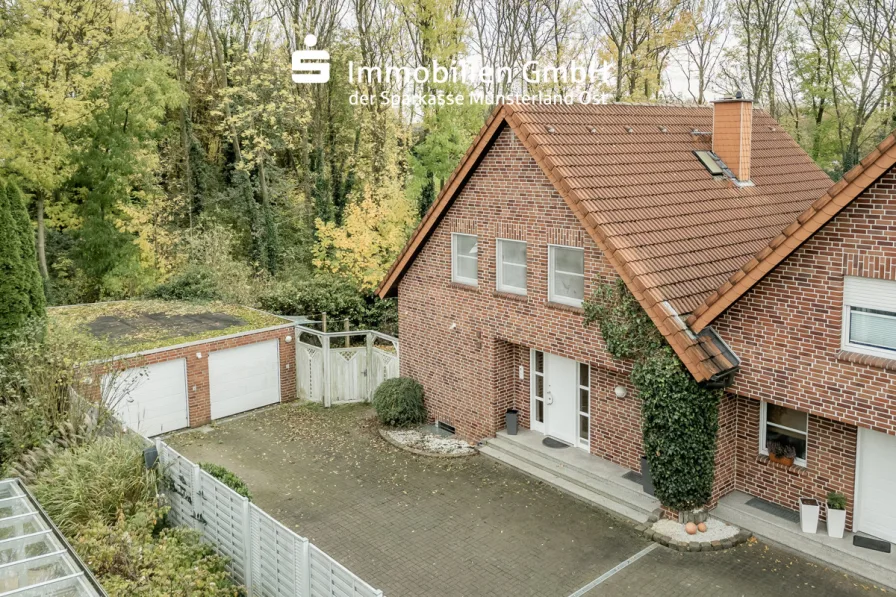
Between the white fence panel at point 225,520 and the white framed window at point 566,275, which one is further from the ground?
the white framed window at point 566,275

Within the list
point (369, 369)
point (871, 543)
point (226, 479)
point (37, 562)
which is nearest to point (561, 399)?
point (369, 369)

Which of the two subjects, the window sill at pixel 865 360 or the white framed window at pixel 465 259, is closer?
the window sill at pixel 865 360

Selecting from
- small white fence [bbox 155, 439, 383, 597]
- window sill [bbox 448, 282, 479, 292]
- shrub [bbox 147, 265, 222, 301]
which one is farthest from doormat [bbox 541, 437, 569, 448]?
shrub [bbox 147, 265, 222, 301]

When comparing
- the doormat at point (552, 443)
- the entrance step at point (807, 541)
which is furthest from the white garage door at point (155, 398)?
the entrance step at point (807, 541)

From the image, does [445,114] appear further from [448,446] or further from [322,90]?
[448,446]

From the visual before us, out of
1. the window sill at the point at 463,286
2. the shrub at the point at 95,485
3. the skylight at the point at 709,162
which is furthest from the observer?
the skylight at the point at 709,162

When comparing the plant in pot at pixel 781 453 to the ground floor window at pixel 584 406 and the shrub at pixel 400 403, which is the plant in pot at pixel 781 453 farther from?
the shrub at pixel 400 403
